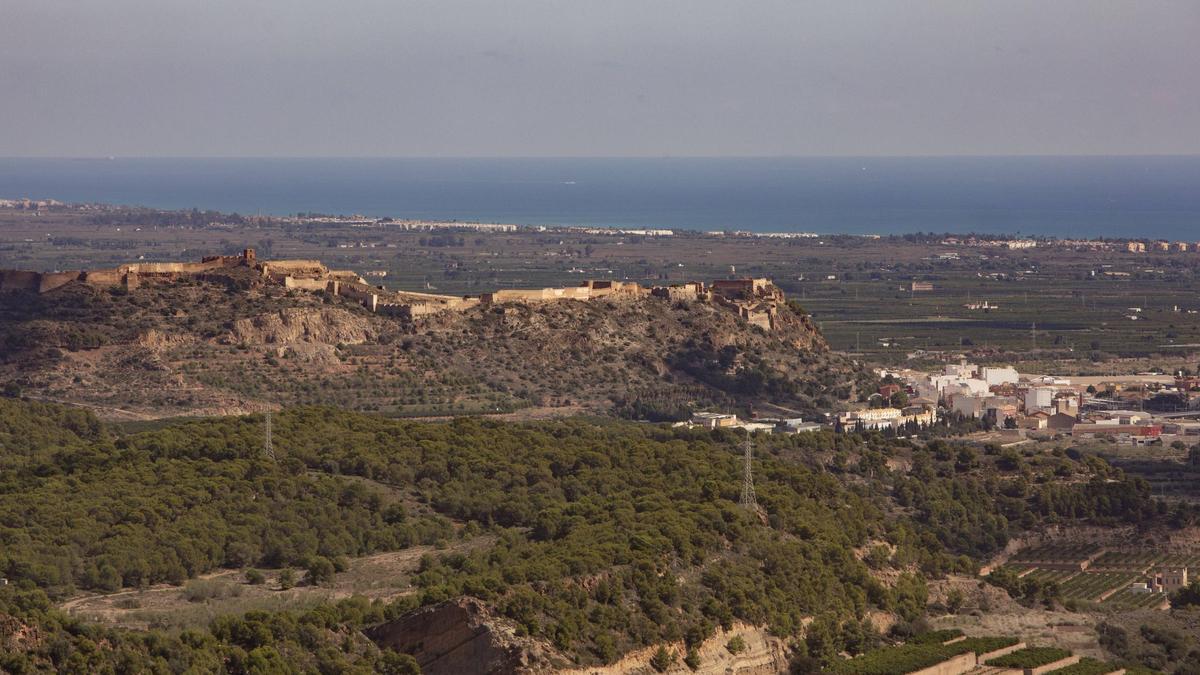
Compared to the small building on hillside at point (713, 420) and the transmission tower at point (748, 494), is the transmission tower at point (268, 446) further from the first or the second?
the small building on hillside at point (713, 420)

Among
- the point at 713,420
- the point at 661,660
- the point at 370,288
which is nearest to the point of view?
the point at 661,660

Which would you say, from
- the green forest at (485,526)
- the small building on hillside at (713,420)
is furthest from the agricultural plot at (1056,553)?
the small building on hillside at (713,420)

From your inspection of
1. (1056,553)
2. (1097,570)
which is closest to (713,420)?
(1056,553)

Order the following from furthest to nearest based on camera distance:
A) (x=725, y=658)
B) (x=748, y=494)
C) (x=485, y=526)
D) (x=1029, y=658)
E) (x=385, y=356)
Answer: (x=385, y=356), (x=485, y=526), (x=748, y=494), (x=1029, y=658), (x=725, y=658)

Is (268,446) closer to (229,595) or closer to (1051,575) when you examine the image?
(229,595)

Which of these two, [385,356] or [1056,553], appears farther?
[385,356]

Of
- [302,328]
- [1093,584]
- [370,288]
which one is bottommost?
[1093,584]

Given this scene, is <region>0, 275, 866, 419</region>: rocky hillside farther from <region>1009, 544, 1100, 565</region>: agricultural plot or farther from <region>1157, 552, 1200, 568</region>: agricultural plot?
<region>1157, 552, 1200, 568</region>: agricultural plot
